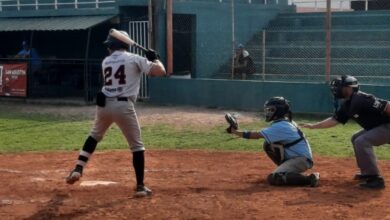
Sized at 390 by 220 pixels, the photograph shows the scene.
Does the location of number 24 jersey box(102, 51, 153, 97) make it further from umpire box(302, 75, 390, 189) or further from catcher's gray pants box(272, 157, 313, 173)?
umpire box(302, 75, 390, 189)

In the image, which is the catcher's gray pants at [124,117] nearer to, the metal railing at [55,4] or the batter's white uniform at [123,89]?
the batter's white uniform at [123,89]

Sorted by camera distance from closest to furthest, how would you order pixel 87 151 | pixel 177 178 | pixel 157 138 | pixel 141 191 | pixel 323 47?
pixel 141 191 < pixel 87 151 < pixel 177 178 < pixel 157 138 < pixel 323 47

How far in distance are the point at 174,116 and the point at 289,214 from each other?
32.5 feet

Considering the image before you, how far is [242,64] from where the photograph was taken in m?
19.9

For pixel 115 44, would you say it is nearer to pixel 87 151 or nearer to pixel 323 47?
pixel 87 151

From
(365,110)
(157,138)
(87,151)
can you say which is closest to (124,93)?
(87,151)

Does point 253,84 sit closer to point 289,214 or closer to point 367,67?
point 367,67

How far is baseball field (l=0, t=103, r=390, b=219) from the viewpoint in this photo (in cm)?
633

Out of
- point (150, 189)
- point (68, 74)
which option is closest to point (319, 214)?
point (150, 189)

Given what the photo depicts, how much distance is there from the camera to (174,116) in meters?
16.0

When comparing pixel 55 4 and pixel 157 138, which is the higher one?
pixel 55 4

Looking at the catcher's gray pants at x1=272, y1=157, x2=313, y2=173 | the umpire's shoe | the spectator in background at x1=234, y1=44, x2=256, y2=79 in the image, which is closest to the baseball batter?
the catcher's gray pants at x1=272, y1=157, x2=313, y2=173

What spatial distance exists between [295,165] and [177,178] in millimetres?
1559

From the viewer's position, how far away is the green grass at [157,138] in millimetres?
11211
